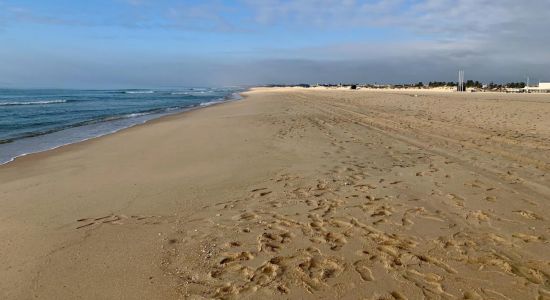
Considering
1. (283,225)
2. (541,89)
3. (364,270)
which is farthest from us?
(541,89)

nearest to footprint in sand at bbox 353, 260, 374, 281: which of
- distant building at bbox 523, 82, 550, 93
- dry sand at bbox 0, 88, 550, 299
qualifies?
dry sand at bbox 0, 88, 550, 299

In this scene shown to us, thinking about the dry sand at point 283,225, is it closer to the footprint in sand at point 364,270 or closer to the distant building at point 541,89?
the footprint in sand at point 364,270

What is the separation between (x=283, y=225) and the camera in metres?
4.52

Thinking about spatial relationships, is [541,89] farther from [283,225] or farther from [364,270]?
[364,270]

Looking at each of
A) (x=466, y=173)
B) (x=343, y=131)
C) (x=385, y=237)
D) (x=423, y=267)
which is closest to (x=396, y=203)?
(x=385, y=237)

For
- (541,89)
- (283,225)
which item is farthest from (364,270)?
(541,89)

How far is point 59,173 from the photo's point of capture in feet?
25.8

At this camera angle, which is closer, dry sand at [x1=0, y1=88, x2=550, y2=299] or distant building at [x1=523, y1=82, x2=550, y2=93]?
dry sand at [x1=0, y1=88, x2=550, y2=299]

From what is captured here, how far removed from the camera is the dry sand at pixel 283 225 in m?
3.33

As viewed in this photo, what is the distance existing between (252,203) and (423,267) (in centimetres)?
248

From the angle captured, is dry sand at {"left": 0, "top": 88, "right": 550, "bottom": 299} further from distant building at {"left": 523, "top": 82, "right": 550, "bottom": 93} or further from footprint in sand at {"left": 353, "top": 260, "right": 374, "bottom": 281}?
distant building at {"left": 523, "top": 82, "right": 550, "bottom": 93}

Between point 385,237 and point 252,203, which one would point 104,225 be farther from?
point 385,237

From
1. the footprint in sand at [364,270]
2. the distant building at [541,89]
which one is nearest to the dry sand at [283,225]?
the footprint in sand at [364,270]

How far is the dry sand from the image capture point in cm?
333
